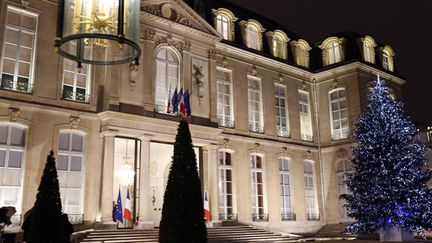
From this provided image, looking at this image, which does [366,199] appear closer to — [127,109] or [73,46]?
[127,109]

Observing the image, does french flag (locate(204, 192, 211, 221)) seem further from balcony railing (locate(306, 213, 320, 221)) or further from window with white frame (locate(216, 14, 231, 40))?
window with white frame (locate(216, 14, 231, 40))

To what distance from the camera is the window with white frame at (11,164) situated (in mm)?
11305

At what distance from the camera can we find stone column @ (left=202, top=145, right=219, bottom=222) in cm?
1427

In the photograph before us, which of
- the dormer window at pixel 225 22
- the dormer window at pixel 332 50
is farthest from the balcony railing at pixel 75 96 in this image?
the dormer window at pixel 332 50

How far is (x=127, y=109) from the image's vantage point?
13156mm

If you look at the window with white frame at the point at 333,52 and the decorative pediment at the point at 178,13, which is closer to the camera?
the decorative pediment at the point at 178,13

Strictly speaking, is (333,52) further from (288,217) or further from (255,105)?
(288,217)

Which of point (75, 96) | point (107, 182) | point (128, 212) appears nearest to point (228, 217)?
point (128, 212)

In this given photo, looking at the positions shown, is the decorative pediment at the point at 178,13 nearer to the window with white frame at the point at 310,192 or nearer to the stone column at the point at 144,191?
the stone column at the point at 144,191

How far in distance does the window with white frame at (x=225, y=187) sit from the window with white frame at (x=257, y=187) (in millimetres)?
1107

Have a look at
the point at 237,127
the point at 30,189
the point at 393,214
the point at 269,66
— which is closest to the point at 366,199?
the point at 393,214

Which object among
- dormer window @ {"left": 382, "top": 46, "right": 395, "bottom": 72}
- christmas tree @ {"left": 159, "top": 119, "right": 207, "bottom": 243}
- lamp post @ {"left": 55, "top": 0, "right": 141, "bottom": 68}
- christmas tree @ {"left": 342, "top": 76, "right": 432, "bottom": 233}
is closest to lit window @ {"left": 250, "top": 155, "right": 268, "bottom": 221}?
christmas tree @ {"left": 342, "top": 76, "right": 432, "bottom": 233}

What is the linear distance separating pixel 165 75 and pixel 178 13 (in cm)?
220

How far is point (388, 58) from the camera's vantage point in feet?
70.8
